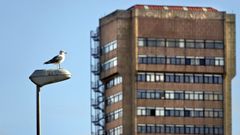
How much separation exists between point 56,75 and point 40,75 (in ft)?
2.14

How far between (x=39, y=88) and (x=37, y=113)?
1.44m

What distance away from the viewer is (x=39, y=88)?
53.9 metres

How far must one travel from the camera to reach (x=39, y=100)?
173 feet

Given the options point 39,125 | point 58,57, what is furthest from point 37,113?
point 58,57

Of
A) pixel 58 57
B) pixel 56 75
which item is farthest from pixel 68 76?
pixel 58 57

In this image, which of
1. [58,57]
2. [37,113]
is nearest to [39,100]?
[37,113]

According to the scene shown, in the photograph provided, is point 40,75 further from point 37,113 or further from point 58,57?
point 58,57

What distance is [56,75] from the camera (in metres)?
54.2

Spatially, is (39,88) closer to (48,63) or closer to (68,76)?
(68,76)

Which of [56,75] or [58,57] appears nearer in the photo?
[56,75]

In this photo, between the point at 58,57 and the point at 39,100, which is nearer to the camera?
the point at 39,100

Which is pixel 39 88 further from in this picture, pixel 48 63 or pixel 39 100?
pixel 48 63

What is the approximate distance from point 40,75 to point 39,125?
255 cm

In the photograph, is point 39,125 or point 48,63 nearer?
point 39,125
